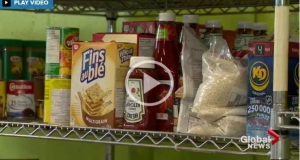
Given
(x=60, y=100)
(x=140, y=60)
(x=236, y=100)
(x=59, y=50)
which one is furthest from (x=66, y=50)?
(x=236, y=100)

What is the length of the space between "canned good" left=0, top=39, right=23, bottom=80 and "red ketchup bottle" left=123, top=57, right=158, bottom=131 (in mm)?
514

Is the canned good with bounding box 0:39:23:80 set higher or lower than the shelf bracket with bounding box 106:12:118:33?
lower

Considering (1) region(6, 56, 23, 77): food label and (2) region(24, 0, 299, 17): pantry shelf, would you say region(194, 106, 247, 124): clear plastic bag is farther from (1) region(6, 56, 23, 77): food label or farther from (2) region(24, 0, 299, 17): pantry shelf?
(1) region(6, 56, 23, 77): food label

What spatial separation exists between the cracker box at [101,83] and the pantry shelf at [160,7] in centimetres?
37

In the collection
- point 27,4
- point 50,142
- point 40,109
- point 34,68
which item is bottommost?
point 50,142

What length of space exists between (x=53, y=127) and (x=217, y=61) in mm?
445

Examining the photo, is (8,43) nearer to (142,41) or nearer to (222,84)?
(142,41)

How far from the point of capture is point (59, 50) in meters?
1.59

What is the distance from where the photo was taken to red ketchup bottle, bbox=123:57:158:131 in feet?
4.75

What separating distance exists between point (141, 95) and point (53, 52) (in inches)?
11.4

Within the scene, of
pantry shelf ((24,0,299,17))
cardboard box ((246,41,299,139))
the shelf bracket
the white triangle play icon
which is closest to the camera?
cardboard box ((246,41,299,139))

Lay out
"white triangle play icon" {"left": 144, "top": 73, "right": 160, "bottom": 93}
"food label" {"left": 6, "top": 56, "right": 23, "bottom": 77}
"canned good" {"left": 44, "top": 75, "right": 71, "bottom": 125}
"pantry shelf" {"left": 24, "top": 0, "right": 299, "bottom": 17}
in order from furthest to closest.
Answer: "food label" {"left": 6, "top": 56, "right": 23, "bottom": 77} < "pantry shelf" {"left": 24, "top": 0, "right": 299, "bottom": 17} < "canned good" {"left": 44, "top": 75, "right": 71, "bottom": 125} < "white triangle play icon" {"left": 144, "top": 73, "right": 160, "bottom": 93}

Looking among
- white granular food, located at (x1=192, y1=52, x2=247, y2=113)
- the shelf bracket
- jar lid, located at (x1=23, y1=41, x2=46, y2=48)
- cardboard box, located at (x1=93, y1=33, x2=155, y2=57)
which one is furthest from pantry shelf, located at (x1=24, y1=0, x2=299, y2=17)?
white granular food, located at (x1=192, y1=52, x2=247, y2=113)
